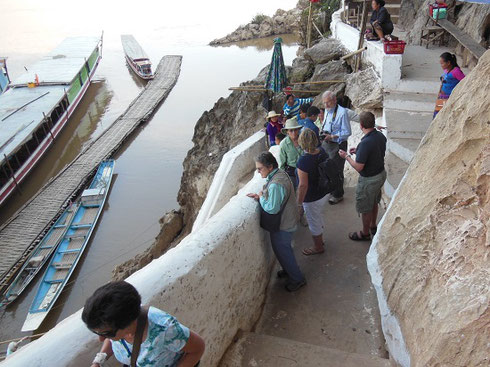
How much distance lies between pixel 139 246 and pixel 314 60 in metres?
9.52

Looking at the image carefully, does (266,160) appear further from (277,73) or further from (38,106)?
(38,106)

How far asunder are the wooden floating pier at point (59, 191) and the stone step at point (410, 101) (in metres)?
12.3

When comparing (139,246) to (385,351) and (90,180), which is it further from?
(385,351)

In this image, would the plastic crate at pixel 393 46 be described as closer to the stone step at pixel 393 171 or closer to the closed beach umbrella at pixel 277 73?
the stone step at pixel 393 171

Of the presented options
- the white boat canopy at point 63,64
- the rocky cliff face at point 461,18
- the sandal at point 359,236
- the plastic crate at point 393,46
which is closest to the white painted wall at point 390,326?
the sandal at point 359,236

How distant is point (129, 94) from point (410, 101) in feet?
89.7

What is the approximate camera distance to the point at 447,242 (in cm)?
245

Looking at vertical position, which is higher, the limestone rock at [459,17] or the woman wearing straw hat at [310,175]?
the limestone rock at [459,17]

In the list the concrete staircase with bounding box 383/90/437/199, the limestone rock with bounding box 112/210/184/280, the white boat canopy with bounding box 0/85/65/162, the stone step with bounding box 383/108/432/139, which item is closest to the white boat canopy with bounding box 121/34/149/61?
the white boat canopy with bounding box 0/85/65/162

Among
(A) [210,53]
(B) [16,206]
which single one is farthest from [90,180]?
(A) [210,53]

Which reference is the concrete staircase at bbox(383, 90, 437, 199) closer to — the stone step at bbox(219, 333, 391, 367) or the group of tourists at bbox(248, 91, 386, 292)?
the group of tourists at bbox(248, 91, 386, 292)

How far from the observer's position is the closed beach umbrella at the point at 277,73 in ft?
35.3

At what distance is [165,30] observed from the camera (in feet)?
156

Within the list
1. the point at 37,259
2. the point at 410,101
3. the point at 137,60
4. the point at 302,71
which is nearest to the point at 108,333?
the point at 410,101
